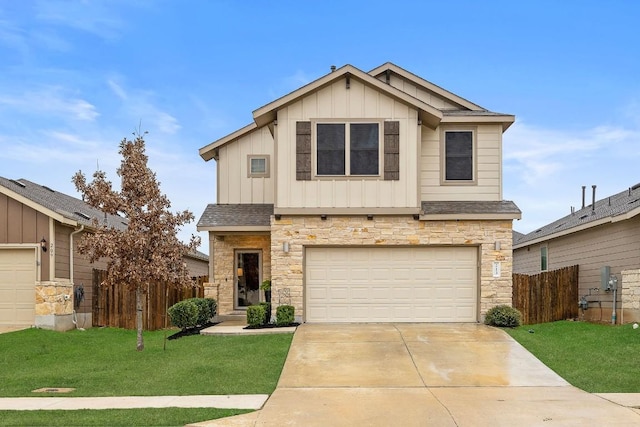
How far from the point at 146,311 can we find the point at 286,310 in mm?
5176

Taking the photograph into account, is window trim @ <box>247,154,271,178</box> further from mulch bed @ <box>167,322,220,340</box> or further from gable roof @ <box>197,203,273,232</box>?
mulch bed @ <box>167,322,220,340</box>

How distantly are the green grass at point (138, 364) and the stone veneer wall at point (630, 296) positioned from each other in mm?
9600

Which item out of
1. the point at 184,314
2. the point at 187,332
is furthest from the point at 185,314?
the point at 187,332

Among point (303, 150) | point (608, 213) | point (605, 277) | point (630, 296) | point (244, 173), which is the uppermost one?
point (303, 150)

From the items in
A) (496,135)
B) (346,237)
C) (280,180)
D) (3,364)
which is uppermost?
(496,135)

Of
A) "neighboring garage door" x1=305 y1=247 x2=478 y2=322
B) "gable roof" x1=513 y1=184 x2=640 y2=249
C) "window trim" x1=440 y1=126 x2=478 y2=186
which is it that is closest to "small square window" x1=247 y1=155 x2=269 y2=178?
"neighboring garage door" x1=305 y1=247 x2=478 y2=322

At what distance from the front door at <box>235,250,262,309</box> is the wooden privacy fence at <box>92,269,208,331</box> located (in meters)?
1.40

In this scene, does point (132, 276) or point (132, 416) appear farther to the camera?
point (132, 276)

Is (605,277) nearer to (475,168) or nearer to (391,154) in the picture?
(475,168)

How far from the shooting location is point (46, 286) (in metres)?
19.2

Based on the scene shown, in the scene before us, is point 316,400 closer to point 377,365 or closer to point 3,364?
point 377,365

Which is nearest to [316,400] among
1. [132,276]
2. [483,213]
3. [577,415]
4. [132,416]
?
[132,416]

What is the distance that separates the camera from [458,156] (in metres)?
20.0

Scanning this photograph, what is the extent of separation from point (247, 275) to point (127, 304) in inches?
151
